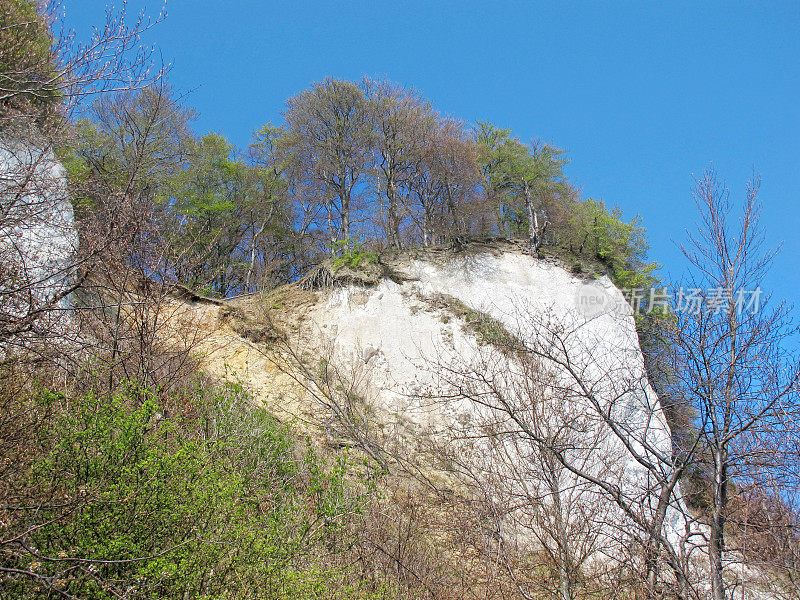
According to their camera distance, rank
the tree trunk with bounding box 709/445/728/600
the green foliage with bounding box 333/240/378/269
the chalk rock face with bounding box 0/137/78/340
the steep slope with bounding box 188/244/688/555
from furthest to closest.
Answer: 1. the green foliage with bounding box 333/240/378/269
2. the steep slope with bounding box 188/244/688/555
3. the tree trunk with bounding box 709/445/728/600
4. the chalk rock face with bounding box 0/137/78/340

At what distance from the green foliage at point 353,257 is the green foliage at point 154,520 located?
10233 millimetres

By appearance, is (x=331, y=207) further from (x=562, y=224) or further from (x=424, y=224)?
(x=562, y=224)

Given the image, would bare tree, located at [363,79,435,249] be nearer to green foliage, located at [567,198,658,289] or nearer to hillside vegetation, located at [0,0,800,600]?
hillside vegetation, located at [0,0,800,600]

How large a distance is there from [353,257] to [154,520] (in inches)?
493

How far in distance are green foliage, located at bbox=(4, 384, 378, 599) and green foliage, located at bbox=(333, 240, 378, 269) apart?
10.2 metres

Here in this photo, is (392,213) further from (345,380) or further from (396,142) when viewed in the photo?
(345,380)

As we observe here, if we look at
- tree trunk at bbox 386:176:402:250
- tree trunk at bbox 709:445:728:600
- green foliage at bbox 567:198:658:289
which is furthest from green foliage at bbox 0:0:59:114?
green foliage at bbox 567:198:658:289

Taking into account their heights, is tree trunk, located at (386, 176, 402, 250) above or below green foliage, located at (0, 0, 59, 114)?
above

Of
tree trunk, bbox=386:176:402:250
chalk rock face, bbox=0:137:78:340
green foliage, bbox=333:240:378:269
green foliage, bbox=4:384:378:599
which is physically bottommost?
green foliage, bbox=4:384:378:599

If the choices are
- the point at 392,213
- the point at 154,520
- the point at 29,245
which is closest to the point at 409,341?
the point at 392,213

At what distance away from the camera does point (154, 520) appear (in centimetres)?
627

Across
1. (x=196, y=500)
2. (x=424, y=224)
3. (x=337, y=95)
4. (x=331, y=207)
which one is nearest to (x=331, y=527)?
(x=196, y=500)

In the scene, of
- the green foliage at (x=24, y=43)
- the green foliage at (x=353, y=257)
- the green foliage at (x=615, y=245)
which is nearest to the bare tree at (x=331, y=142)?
the green foliage at (x=353, y=257)

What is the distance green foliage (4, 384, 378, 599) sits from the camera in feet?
18.6
